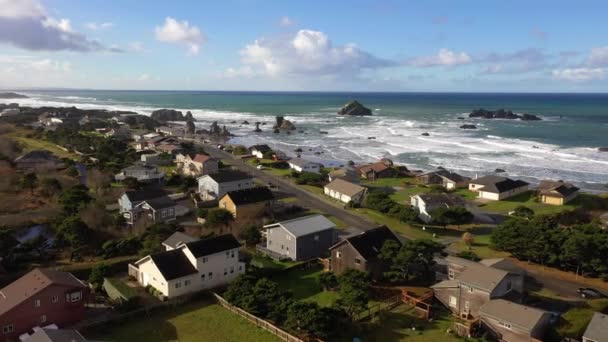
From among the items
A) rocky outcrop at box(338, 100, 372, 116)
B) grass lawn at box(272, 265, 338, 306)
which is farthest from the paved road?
rocky outcrop at box(338, 100, 372, 116)

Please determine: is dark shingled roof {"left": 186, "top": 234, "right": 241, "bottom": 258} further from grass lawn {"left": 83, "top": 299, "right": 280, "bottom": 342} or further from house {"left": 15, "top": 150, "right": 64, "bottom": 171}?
house {"left": 15, "top": 150, "right": 64, "bottom": 171}

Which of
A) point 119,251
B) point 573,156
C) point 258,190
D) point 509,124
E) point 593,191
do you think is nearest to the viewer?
point 119,251

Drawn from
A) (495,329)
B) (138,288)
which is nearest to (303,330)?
(495,329)

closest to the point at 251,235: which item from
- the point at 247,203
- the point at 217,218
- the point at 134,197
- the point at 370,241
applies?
the point at 217,218

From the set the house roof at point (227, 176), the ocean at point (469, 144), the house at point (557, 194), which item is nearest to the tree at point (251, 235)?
the house roof at point (227, 176)

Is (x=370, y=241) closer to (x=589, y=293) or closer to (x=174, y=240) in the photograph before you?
(x=589, y=293)

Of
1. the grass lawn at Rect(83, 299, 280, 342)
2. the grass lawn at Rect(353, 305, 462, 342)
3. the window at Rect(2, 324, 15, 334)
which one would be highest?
the window at Rect(2, 324, 15, 334)

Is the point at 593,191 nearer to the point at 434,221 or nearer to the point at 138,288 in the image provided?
the point at 434,221
